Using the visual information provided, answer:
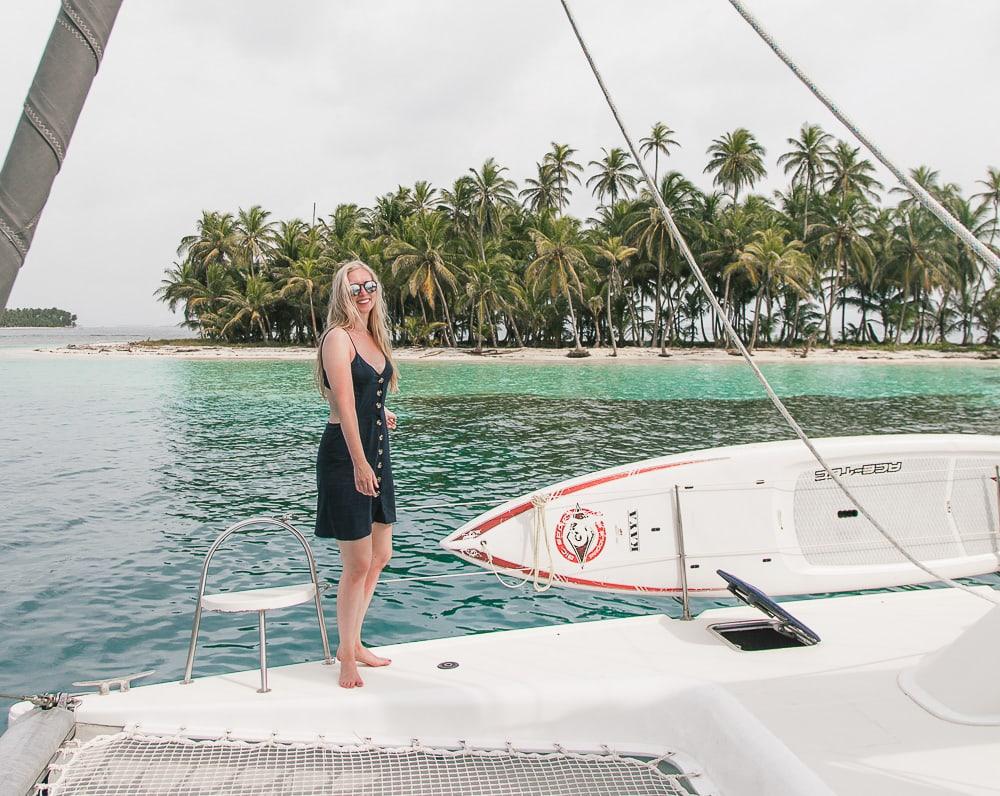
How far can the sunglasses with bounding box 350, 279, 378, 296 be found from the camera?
3.52 metres

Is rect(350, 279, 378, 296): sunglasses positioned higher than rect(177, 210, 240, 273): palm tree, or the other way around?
rect(177, 210, 240, 273): palm tree

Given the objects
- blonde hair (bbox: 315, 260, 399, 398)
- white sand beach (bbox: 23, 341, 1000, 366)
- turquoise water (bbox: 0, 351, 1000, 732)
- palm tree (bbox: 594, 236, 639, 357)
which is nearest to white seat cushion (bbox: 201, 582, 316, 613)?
blonde hair (bbox: 315, 260, 399, 398)

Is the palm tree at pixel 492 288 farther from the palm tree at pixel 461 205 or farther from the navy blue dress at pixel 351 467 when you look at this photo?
the navy blue dress at pixel 351 467

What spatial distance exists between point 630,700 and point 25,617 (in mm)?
6034

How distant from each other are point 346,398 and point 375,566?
0.98 m

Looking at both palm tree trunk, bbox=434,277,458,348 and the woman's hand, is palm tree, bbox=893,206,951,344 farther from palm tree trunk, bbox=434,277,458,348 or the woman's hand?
the woman's hand

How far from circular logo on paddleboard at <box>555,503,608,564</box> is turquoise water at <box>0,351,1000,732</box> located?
2.08ft

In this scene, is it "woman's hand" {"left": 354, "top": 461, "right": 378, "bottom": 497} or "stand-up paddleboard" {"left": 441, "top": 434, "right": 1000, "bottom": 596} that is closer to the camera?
"woman's hand" {"left": 354, "top": 461, "right": 378, "bottom": 497}

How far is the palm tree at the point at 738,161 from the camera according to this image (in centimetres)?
5592

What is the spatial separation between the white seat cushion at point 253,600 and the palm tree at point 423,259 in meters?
48.7

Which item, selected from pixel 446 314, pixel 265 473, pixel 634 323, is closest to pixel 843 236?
pixel 634 323

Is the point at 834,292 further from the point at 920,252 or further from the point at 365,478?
the point at 365,478

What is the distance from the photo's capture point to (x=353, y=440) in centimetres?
331

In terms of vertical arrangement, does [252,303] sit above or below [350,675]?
above
